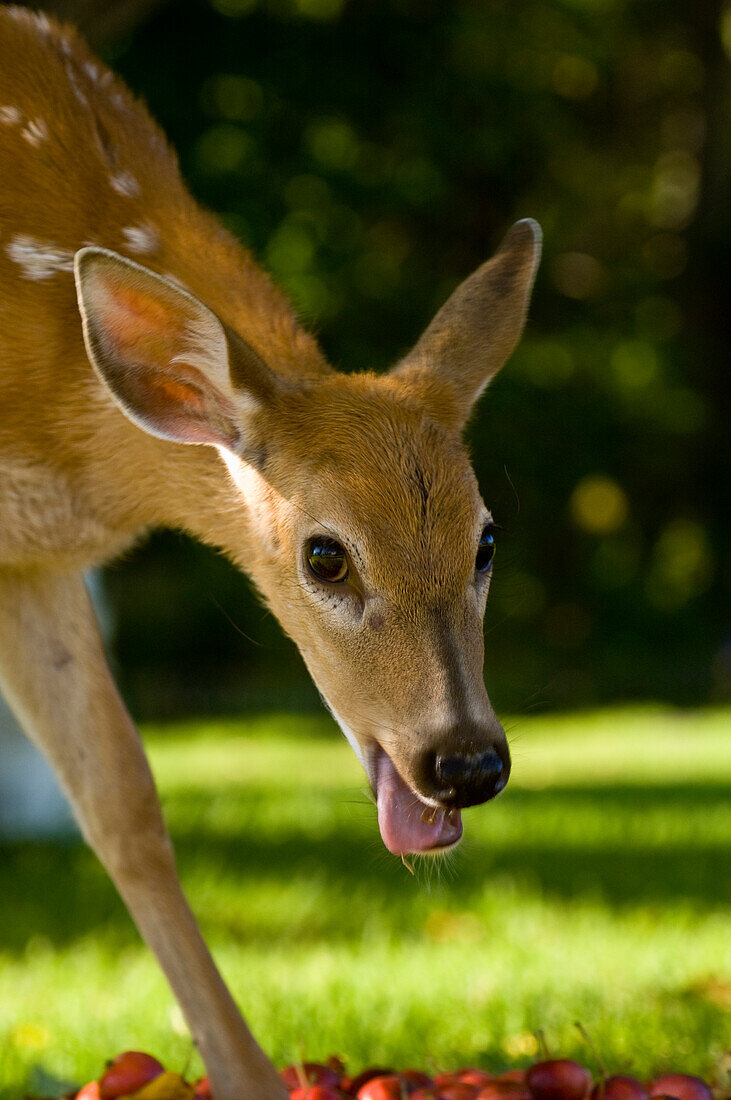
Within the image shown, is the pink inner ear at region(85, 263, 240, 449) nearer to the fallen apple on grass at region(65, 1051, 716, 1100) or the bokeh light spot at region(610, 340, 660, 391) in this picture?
the fallen apple on grass at region(65, 1051, 716, 1100)

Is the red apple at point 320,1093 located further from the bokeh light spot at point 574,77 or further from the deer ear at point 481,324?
the bokeh light spot at point 574,77

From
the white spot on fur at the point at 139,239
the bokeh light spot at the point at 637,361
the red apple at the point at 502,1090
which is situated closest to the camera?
the red apple at the point at 502,1090

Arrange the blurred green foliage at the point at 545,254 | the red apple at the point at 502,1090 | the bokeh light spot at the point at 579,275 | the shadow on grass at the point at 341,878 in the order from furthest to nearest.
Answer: the bokeh light spot at the point at 579,275 → the blurred green foliage at the point at 545,254 → the shadow on grass at the point at 341,878 → the red apple at the point at 502,1090

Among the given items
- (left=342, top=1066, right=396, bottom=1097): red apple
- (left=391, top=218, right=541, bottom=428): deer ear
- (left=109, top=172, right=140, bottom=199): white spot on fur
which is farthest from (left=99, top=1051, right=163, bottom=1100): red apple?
(left=109, top=172, right=140, bottom=199): white spot on fur

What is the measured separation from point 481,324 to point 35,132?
1.12m

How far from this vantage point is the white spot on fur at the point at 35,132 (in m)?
3.22

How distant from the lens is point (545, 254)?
16297mm

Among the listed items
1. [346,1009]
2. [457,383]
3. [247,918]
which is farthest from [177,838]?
[457,383]

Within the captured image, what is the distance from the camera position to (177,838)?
6.76 metres

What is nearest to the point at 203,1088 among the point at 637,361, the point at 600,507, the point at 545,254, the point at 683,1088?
the point at 683,1088

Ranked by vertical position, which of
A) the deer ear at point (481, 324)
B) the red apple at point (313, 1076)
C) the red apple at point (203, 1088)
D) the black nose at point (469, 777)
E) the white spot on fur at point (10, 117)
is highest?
the white spot on fur at point (10, 117)

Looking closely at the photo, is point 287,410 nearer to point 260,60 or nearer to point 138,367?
point 138,367

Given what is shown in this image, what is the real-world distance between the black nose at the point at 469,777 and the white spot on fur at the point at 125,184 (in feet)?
5.29

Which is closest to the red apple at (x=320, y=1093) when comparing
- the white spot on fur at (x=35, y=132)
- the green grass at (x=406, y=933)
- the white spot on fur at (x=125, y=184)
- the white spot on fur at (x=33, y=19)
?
the green grass at (x=406, y=933)
